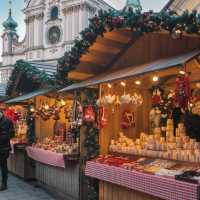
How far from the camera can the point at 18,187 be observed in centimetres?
849

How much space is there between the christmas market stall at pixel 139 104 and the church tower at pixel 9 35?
44638 millimetres

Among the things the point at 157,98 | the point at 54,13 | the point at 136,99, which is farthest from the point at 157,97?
the point at 54,13

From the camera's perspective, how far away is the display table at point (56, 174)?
22.9 feet

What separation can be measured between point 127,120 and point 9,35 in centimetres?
4597

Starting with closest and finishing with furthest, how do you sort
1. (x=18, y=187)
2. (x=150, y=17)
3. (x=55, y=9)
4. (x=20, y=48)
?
(x=150, y=17), (x=18, y=187), (x=55, y=9), (x=20, y=48)

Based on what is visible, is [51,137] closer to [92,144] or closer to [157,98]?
[92,144]

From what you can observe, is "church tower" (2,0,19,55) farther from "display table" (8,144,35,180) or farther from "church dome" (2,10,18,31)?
"display table" (8,144,35,180)

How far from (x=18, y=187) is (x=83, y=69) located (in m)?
3.16

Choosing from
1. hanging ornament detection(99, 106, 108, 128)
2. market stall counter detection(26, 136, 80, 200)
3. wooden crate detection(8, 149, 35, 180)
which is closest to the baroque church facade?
wooden crate detection(8, 149, 35, 180)

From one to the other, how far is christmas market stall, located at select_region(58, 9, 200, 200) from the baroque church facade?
32.5m

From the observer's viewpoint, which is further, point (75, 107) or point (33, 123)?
point (33, 123)

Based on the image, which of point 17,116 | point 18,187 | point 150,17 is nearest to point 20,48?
point 17,116

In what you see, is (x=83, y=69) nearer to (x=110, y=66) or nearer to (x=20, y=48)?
(x=110, y=66)

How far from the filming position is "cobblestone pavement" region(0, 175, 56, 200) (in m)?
7.44
